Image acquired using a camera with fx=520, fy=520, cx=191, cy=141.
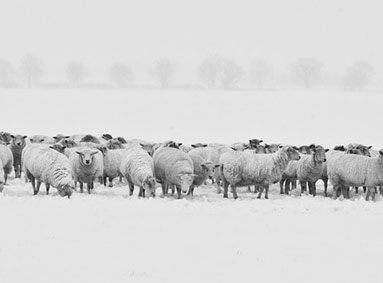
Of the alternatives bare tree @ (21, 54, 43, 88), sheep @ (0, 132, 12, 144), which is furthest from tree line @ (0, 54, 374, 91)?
sheep @ (0, 132, 12, 144)

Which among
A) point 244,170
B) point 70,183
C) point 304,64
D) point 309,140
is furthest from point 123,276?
point 304,64

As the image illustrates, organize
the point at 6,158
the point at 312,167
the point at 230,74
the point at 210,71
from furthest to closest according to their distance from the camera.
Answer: the point at 210,71
the point at 230,74
the point at 6,158
the point at 312,167

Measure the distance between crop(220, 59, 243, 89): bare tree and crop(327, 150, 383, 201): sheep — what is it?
385 ft

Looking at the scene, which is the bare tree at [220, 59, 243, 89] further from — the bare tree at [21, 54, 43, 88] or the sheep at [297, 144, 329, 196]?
the sheep at [297, 144, 329, 196]

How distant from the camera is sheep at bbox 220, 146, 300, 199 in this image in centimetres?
1891

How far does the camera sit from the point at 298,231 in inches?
497

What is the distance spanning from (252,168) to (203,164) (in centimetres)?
220

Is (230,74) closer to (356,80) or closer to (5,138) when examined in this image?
(356,80)

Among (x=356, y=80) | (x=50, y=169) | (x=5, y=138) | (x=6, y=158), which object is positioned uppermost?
(x=356, y=80)

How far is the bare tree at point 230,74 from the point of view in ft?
454

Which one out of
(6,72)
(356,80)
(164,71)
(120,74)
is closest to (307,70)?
(356,80)

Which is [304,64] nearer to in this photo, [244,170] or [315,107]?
[315,107]

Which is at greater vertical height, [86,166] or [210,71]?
[210,71]

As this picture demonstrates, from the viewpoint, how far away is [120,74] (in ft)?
497
